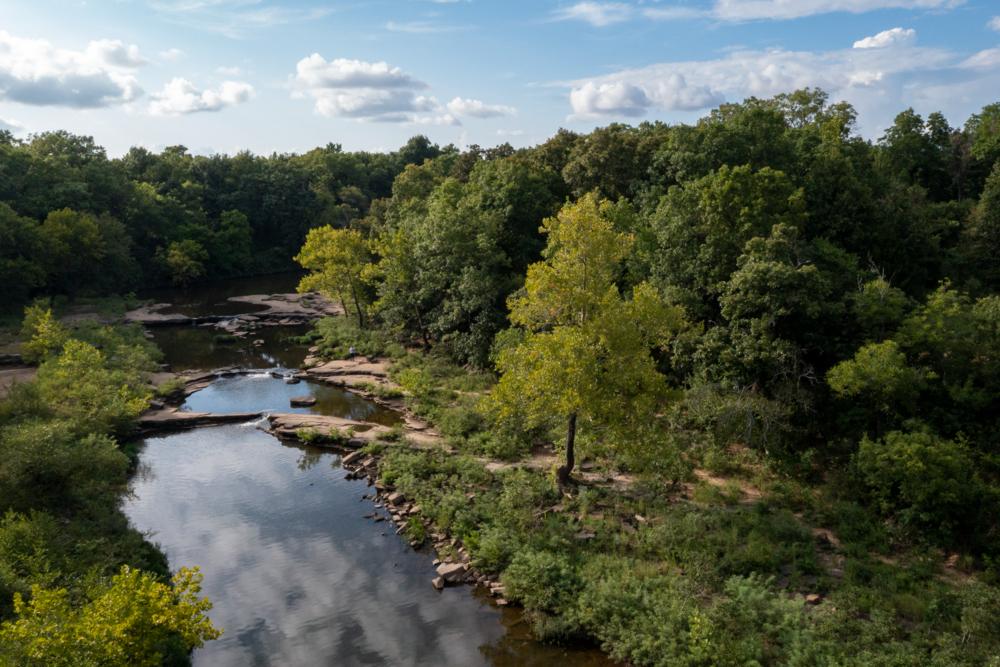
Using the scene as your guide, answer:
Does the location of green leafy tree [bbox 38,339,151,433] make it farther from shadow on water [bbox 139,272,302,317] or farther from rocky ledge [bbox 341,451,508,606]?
shadow on water [bbox 139,272,302,317]

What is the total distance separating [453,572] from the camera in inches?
864

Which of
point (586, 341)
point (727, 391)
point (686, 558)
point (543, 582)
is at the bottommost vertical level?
point (543, 582)

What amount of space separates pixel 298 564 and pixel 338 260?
32701 mm

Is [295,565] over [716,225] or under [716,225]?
under

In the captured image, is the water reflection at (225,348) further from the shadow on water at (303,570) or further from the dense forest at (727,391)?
the shadow on water at (303,570)

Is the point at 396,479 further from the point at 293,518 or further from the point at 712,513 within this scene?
the point at 712,513

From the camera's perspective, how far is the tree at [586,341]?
22.3 meters

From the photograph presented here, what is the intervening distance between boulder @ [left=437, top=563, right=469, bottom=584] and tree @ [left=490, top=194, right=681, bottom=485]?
227 inches

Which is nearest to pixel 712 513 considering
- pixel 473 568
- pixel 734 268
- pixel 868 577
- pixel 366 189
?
pixel 868 577

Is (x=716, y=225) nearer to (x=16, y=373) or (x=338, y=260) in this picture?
(x=338, y=260)

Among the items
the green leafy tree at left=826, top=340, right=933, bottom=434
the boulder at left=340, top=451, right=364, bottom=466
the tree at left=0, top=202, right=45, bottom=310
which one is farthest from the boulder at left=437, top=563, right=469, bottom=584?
the tree at left=0, top=202, right=45, bottom=310

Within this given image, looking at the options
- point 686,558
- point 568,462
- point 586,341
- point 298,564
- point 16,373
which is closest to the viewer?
A: point 686,558

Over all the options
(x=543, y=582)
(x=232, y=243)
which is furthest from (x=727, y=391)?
(x=232, y=243)

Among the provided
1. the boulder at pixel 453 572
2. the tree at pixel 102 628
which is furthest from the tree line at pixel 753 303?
the tree at pixel 102 628
